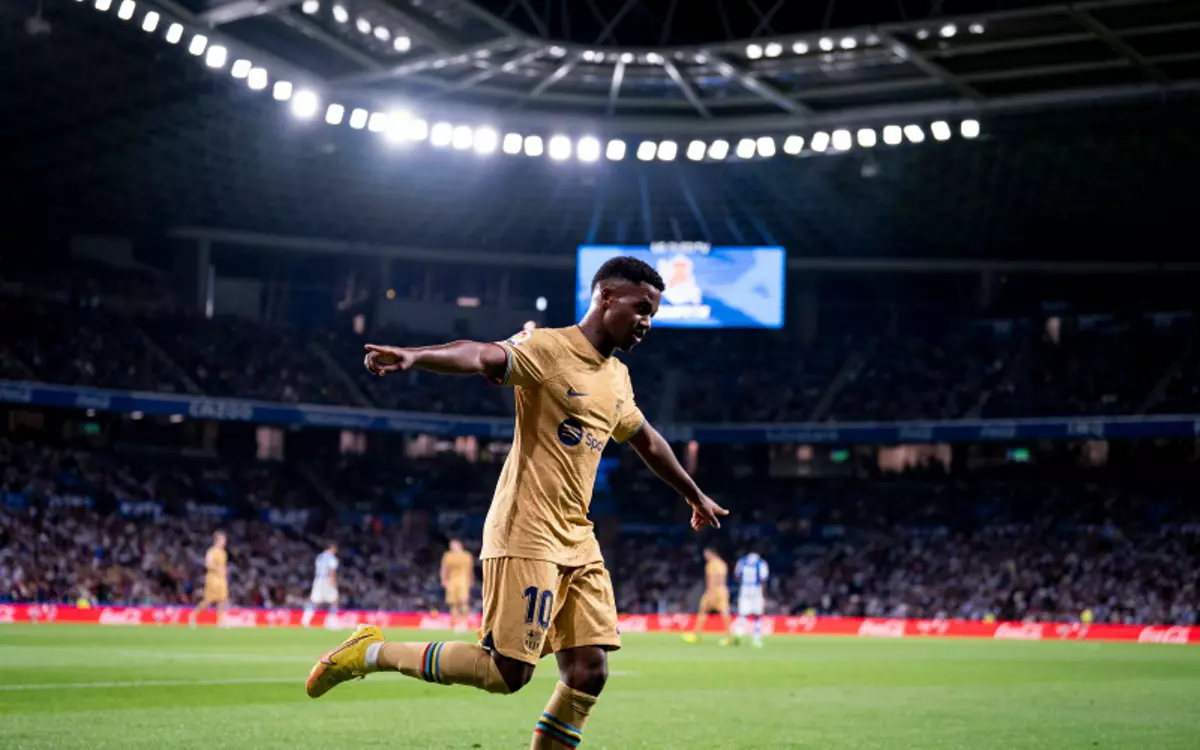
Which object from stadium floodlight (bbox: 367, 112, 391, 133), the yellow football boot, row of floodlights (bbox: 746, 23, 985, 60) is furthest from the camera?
stadium floodlight (bbox: 367, 112, 391, 133)

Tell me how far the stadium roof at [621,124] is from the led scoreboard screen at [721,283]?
1.58 meters

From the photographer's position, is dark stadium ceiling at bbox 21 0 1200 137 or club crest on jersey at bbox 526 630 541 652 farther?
dark stadium ceiling at bbox 21 0 1200 137

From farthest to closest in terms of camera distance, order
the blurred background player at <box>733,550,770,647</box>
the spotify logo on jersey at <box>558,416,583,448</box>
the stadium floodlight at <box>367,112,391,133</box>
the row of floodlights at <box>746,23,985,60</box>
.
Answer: the stadium floodlight at <box>367,112,391,133</box>
the row of floodlights at <box>746,23,985,60</box>
the blurred background player at <box>733,550,770,647</box>
the spotify logo on jersey at <box>558,416,583,448</box>

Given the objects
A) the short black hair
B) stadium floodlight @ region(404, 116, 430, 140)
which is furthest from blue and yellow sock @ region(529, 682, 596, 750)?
stadium floodlight @ region(404, 116, 430, 140)

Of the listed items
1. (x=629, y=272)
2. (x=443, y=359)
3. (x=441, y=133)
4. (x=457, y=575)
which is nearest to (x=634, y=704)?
(x=629, y=272)

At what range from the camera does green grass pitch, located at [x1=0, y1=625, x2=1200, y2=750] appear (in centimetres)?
983

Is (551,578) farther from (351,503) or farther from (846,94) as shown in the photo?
(351,503)

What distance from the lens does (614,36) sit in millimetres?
29625

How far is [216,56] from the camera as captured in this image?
29219mm

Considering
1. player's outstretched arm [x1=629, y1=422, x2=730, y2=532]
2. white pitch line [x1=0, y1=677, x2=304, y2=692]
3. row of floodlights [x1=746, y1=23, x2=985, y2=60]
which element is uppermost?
row of floodlights [x1=746, y1=23, x2=985, y2=60]

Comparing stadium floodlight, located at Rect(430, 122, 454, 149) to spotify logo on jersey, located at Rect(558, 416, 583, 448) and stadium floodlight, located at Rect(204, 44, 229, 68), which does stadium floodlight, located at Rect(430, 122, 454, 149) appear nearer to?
stadium floodlight, located at Rect(204, 44, 229, 68)

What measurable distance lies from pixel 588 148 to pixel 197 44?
413 inches

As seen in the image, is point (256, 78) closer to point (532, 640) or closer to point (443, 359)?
point (532, 640)

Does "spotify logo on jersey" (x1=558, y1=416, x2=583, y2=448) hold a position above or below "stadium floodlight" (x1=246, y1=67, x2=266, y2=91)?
below
